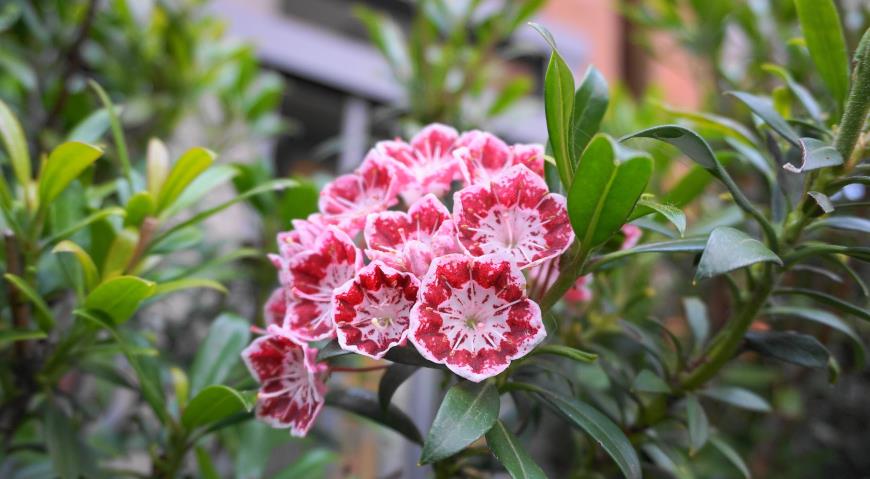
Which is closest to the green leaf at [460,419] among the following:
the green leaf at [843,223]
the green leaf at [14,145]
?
the green leaf at [843,223]

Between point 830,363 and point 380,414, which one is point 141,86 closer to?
point 380,414

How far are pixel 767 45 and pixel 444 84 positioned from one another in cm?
96

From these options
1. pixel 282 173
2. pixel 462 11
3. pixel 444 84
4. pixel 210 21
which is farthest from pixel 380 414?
pixel 282 173

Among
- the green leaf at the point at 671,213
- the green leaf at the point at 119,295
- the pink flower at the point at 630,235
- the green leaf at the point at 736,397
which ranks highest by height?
the green leaf at the point at 671,213

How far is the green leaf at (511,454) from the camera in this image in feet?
2.35

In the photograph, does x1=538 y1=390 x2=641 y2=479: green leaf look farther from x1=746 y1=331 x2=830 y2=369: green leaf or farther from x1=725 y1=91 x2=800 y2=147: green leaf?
x1=725 y1=91 x2=800 y2=147: green leaf

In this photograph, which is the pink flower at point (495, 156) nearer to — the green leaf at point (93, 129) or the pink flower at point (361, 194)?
the pink flower at point (361, 194)

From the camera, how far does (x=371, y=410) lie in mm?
963

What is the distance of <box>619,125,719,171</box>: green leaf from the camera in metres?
0.75

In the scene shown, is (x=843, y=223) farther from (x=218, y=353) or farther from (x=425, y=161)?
(x=218, y=353)

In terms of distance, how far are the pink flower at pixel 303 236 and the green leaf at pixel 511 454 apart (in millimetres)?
319

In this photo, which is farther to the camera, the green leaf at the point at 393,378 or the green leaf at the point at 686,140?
the green leaf at the point at 393,378

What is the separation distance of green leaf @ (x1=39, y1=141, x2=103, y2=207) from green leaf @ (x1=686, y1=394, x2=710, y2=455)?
87 cm

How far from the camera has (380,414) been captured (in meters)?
0.96
